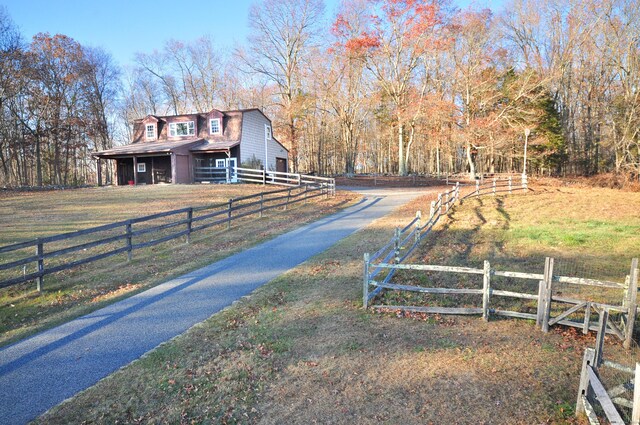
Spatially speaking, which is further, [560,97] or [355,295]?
[560,97]

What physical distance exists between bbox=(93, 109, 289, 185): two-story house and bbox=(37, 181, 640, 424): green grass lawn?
2560 centimetres

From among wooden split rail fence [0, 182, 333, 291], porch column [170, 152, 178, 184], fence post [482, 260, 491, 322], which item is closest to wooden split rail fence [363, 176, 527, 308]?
fence post [482, 260, 491, 322]

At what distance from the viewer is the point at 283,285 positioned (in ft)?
28.8

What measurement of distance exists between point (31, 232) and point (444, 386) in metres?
15.4

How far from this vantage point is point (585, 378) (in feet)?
13.4

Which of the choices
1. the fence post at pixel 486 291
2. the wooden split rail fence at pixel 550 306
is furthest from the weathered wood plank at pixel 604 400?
the fence post at pixel 486 291

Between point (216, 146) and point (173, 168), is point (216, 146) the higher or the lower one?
the higher one

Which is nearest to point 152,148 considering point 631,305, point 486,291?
point 486,291

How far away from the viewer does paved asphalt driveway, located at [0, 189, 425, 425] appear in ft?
16.0

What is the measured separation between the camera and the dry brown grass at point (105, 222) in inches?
311

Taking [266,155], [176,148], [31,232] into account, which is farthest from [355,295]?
[266,155]

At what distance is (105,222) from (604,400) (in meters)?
16.9

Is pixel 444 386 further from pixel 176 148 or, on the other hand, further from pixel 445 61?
pixel 445 61

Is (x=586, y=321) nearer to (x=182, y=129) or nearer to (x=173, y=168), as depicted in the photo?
(x=173, y=168)
